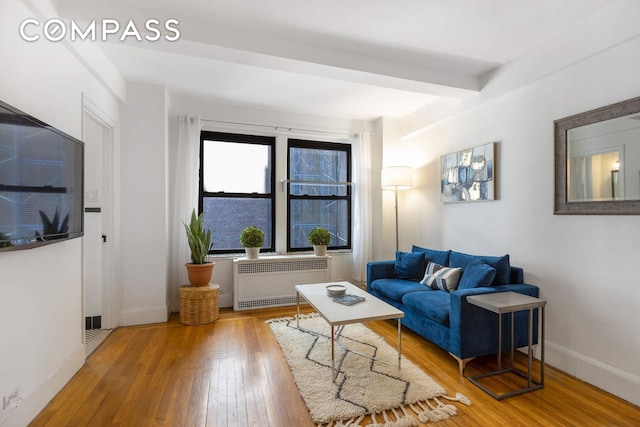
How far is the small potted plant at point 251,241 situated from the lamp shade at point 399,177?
1.77m

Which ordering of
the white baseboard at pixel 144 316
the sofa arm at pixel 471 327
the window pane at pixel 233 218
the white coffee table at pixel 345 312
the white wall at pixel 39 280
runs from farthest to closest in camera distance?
the window pane at pixel 233 218 < the white baseboard at pixel 144 316 < the sofa arm at pixel 471 327 < the white coffee table at pixel 345 312 < the white wall at pixel 39 280

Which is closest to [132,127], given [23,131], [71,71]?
[71,71]

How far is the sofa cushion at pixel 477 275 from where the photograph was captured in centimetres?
251

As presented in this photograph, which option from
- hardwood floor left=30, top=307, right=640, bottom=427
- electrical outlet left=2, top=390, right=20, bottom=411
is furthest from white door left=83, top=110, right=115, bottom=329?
electrical outlet left=2, top=390, right=20, bottom=411

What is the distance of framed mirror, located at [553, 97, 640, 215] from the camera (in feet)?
6.52

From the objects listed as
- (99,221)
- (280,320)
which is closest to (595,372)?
(280,320)

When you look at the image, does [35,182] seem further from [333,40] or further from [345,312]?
[333,40]

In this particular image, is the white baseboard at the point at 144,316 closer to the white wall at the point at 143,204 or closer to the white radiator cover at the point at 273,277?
the white wall at the point at 143,204

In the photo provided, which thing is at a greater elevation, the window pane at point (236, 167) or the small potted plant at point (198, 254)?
the window pane at point (236, 167)

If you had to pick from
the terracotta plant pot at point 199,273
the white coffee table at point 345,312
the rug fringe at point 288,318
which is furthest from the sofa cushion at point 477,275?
the terracotta plant pot at point 199,273

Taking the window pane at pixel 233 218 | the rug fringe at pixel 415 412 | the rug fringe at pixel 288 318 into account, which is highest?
the window pane at pixel 233 218

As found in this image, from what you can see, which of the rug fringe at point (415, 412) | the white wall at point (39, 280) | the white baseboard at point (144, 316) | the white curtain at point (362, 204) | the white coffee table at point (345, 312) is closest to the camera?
the white wall at point (39, 280)

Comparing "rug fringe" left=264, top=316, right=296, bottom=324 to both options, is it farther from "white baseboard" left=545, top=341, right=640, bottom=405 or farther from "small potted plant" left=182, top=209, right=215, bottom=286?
"white baseboard" left=545, top=341, right=640, bottom=405

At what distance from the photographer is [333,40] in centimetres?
252
